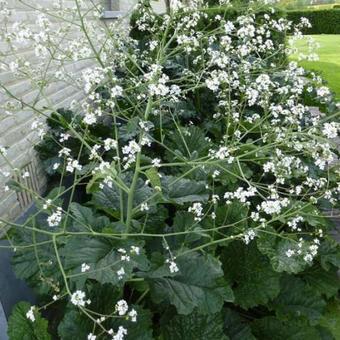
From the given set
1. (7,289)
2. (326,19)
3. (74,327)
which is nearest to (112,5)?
(7,289)

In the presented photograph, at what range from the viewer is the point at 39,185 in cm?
298

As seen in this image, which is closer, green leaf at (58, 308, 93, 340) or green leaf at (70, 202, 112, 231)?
green leaf at (58, 308, 93, 340)

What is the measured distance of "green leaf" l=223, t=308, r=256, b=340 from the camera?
2021 millimetres

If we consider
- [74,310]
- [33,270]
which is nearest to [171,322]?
[74,310]

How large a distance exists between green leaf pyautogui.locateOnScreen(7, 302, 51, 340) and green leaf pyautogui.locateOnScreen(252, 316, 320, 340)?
36.9 inches

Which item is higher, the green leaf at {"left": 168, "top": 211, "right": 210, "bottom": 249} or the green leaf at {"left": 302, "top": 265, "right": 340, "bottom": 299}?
the green leaf at {"left": 168, "top": 211, "right": 210, "bottom": 249}

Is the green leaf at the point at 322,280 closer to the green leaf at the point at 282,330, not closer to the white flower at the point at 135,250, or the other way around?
the green leaf at the point at 282,330

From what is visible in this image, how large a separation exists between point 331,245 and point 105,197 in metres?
1.31

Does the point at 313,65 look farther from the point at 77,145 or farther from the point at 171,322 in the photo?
the point at 171,322

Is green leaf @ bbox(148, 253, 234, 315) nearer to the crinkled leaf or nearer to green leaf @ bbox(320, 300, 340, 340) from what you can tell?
the crinkled leaf

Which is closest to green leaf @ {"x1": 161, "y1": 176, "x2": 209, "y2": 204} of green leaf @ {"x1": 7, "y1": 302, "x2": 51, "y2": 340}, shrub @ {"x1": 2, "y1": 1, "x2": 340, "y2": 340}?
shrub @ {"x1": 2, "y1": 1, "x2": 340, "y2": 340}

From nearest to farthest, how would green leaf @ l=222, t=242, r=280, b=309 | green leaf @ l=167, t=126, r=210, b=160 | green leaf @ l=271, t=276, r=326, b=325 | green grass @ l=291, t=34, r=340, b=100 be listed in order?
green leaf @ l=222, t=242, r=280, b=309, green leaf @ l=271, t=276, r=326, b=325, green leaf @ l=167, t=126, r=210, b=160, green grass @ l=291, t=34, r=340, b=100

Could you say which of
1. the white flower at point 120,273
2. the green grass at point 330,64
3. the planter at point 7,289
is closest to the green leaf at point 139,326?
the white flower at point 120,273

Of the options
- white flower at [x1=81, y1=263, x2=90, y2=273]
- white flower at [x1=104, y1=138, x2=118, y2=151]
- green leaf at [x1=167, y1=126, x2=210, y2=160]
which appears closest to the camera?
white flower at [x1=81, y1=263, x2=90, y2=273]
